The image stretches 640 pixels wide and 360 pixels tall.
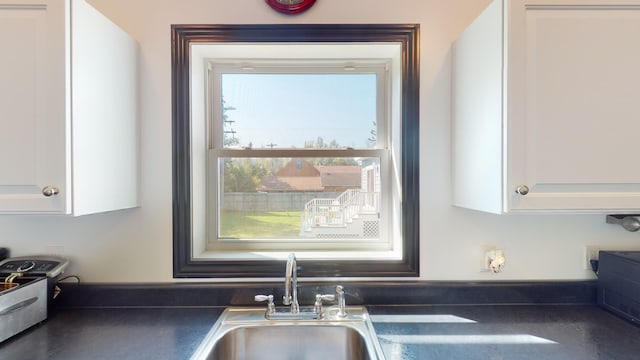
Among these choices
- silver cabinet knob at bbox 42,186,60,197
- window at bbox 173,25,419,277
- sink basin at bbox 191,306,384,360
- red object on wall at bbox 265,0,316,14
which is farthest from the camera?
window at bbox 173,25,419,277

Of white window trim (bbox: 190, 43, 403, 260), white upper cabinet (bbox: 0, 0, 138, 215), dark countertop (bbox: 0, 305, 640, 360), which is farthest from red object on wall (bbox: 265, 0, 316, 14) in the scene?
dark countertop (bbox: 0, 305, 640, 360)

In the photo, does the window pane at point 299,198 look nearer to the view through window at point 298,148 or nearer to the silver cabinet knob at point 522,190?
the view through window at point 298,148

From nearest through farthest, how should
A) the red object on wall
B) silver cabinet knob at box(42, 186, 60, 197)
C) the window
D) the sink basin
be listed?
1. silver cabinet knob at box(42, 186, 60, 197)
2. the sink basin
3. the red object on wall
4. the window

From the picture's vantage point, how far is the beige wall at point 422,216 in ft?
4.57

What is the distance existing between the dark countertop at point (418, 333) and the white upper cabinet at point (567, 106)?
0.44m

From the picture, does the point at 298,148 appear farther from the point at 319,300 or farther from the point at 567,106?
the point at 567,106

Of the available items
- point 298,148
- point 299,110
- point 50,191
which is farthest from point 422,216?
point 50,191

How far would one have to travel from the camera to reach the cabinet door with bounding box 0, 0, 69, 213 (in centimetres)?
101

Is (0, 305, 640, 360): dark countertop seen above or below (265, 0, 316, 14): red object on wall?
below

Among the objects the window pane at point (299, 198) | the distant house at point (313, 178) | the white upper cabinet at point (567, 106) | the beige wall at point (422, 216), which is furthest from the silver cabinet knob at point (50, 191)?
the white upper cabinet at point (567, 106)

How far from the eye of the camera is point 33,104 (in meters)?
1.02

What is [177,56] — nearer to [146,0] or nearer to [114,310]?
[146,0]

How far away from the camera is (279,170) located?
1.65m

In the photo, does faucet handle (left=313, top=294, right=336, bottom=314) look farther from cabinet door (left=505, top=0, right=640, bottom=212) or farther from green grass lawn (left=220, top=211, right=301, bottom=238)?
cabinet door (left=505, top=0, right=640, bottom=212)
